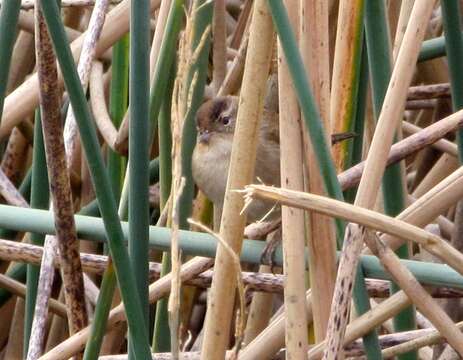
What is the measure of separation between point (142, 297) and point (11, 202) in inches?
35.1

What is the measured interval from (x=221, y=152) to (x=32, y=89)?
48cm

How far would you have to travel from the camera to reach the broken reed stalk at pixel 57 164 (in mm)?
1387

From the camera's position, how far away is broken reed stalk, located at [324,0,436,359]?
3.92 feet

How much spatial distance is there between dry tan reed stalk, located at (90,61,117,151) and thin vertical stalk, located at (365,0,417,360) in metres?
0.68

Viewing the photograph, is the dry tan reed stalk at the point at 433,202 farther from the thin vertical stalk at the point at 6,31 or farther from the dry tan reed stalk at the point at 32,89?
the dry tan reed stalk at the point at 32,89

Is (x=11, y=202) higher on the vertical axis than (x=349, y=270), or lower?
higher

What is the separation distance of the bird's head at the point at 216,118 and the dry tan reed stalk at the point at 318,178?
A: 813 millimetres

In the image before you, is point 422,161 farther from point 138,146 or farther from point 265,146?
point 138,146

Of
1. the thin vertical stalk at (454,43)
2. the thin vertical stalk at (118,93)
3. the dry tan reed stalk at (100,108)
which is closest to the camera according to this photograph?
the thin vertical stalk at (454,43)

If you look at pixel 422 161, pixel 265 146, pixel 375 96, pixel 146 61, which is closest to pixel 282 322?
Answer: pixel 375 96

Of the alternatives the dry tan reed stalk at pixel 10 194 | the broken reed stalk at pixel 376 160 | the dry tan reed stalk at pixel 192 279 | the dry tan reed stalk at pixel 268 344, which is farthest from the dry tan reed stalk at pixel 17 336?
the broken reed stalk at pixel 376 160

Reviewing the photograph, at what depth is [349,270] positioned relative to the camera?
120 centimetres

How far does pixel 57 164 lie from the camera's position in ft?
4.78

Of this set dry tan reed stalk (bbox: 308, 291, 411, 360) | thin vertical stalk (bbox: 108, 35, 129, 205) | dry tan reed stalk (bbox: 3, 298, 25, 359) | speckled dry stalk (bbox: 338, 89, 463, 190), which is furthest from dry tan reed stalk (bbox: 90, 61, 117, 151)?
dry tan reed stalk (bbox: 308, 291, 411, 360)
